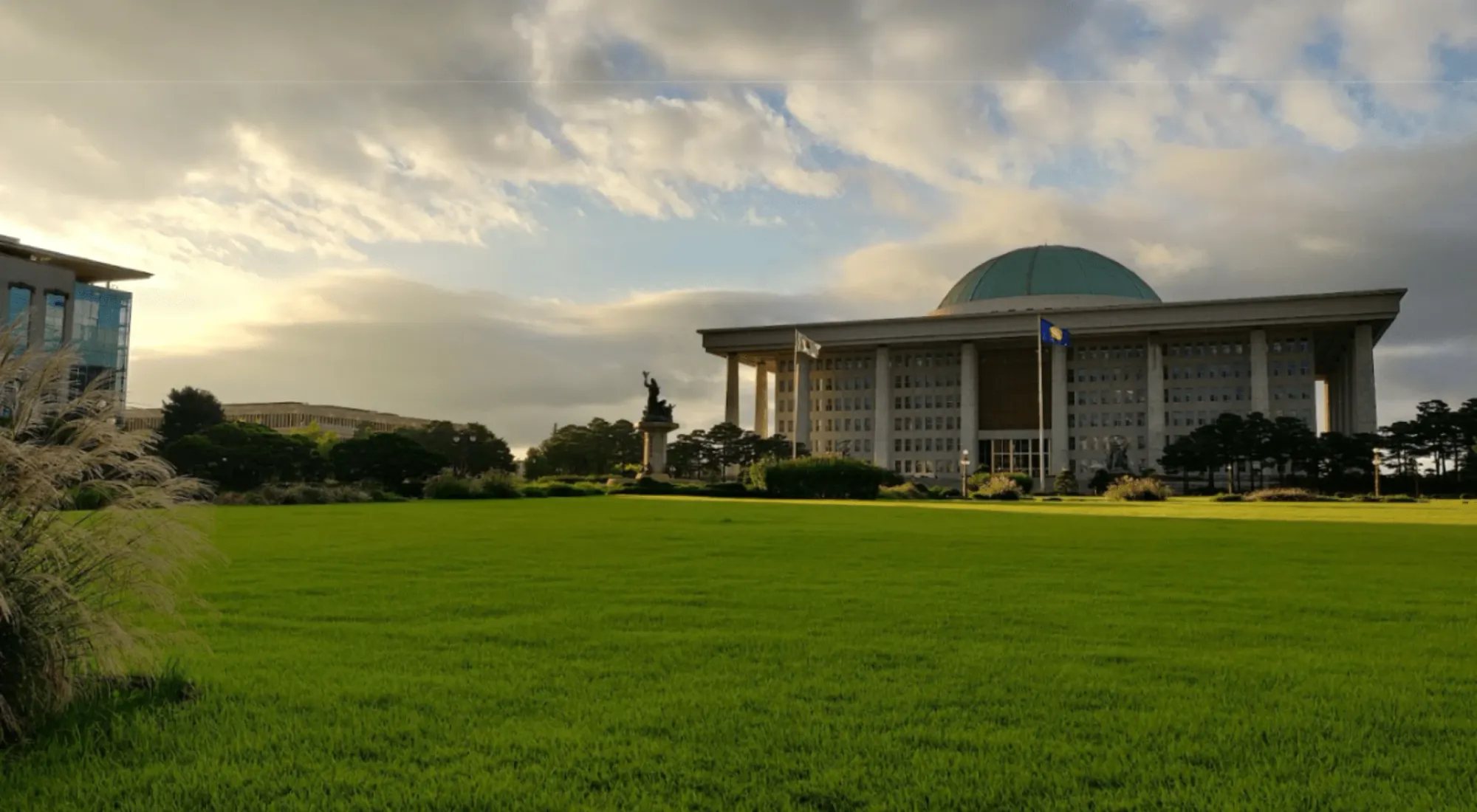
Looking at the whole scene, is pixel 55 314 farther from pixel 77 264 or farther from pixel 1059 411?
pixel 1059 411

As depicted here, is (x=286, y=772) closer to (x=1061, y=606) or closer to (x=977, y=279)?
(x=1061, y=606)

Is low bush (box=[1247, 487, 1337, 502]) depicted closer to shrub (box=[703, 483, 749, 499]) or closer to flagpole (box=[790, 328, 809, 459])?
shrub (box=[703, 483, 749, 499])

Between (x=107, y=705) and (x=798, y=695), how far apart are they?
12.5 ft

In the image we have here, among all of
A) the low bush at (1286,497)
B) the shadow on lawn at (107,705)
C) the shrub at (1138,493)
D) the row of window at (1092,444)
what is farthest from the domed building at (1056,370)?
the shadow on lawn at (107,705)

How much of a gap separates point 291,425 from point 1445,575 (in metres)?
151

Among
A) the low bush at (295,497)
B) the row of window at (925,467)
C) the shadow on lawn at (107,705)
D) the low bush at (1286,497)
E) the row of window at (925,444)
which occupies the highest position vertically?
the row of window at (925,444)

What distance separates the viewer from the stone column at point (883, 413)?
358ft

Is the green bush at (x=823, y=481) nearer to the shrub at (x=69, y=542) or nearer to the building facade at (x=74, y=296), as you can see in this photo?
the shrub at (x=69, y=542)

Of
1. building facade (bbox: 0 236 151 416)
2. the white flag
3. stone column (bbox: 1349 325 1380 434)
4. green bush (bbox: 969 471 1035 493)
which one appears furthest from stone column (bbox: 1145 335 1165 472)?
building facade (bbox: 0 236 151 416)

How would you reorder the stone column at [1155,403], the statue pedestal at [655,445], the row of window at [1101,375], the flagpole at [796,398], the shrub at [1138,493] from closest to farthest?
1. the shrub at [1138,493]
2. the statue pedestal at [655,445]
3. the flagpole at [796,398]
4. the stone column at [1155,403]
5. the row of window at [1101,375]

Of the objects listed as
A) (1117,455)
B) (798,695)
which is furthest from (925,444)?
(798,695)

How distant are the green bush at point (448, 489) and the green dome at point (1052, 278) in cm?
7878

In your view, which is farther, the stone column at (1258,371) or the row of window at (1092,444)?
the row of window at (1092,444)

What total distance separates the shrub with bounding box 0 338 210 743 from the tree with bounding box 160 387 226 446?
78413mm
